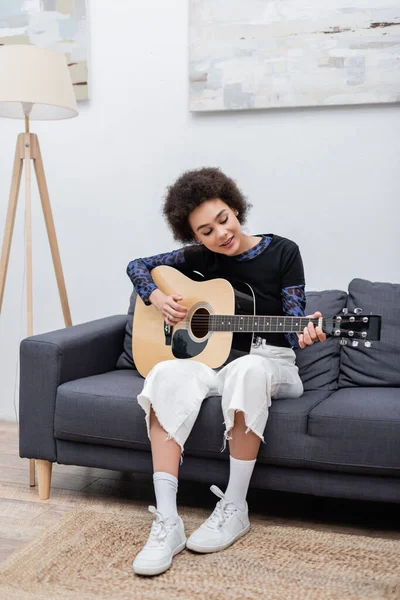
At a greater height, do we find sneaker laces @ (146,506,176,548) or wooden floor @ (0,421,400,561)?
sneaker laces @ (146,506,176,548)

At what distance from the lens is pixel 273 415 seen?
75.0 inches

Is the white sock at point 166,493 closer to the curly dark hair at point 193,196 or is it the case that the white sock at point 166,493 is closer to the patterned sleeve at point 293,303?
the patterned sleeve at point 293,303

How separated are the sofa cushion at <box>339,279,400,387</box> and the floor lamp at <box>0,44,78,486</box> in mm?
1047

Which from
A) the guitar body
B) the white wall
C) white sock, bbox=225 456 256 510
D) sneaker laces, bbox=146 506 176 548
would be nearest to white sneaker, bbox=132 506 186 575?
sneaker laces, bbox=146 506 176 548

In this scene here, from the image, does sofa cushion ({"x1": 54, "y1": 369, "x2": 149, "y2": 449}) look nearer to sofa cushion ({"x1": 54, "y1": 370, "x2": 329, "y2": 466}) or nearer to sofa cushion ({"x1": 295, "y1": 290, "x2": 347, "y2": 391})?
sofa cushion ({"x1": 54, "y1": 370, "x2": 329, "y2": 466})

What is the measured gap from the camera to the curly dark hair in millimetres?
2098

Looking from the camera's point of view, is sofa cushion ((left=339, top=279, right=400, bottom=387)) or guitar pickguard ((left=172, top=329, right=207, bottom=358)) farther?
sofa cushion ((left=339, top=279, right=400, bottom=387))

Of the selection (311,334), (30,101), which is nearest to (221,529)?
(311,334)

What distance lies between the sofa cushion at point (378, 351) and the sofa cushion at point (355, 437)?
1.07 feet

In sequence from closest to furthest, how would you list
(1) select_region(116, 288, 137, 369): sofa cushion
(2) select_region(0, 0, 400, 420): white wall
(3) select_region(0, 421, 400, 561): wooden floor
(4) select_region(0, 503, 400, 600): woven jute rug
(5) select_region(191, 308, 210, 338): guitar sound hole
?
1. (4) select_region(0, 503, 400, 600): woven jute rug
2. (3) select_region(0, 421, 400, 561): wooden floor
3. (5) select_region(191, 308, 210, 338): guitar sound hole
4. (1) select_region(116, 288, 137, 369): sofa cushion
5. (2) select_region(0, 0, 400, 420): white wall

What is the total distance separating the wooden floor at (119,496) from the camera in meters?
1.98

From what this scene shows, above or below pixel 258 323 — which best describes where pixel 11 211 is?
above

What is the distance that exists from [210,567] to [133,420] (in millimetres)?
499

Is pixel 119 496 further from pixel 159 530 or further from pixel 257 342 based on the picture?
pixel 257 342
